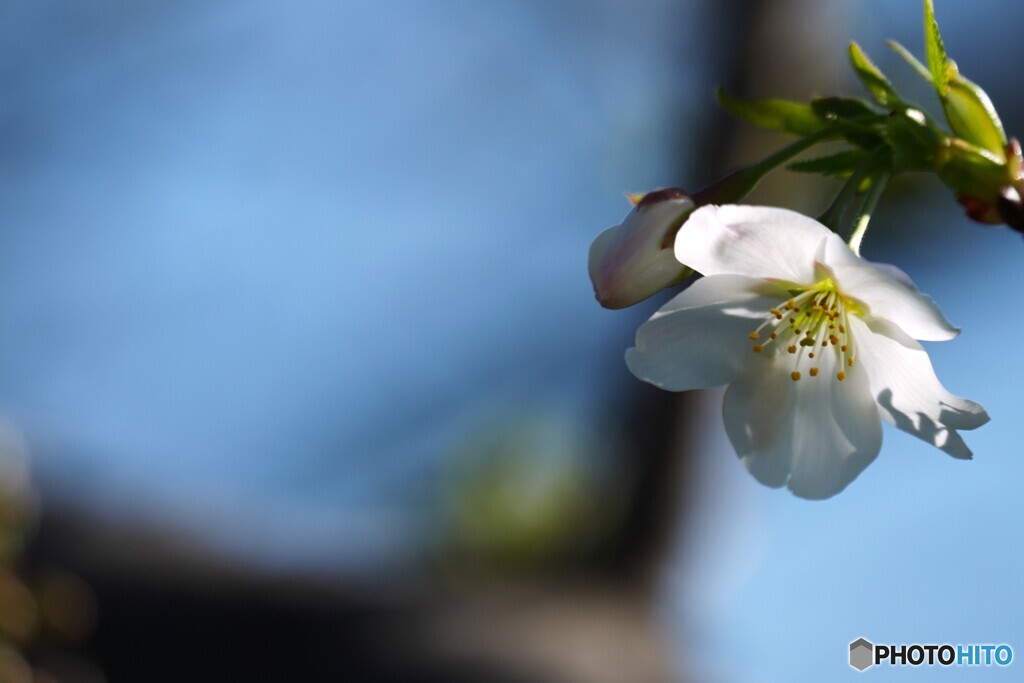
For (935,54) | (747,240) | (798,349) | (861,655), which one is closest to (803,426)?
(798,349)

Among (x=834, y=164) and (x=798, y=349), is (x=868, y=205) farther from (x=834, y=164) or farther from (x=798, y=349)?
(x=798, y=349)

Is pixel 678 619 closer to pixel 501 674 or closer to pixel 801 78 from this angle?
pixel 501 674

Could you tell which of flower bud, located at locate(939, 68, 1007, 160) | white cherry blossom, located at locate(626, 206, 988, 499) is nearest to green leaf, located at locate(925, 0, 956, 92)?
flower bud, located at locate(939, 68, 1007, 160)

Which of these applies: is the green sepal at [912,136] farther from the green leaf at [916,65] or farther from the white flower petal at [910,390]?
the white flower petal at [910,390]

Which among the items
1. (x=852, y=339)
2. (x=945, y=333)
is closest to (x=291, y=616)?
(x=852, y=339)

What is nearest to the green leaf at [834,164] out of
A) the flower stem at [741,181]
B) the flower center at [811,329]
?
the flower stem at [741,181]

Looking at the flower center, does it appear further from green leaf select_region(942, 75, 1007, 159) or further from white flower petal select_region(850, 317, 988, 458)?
green leaf select_region(942, 75, 1007, 159)
